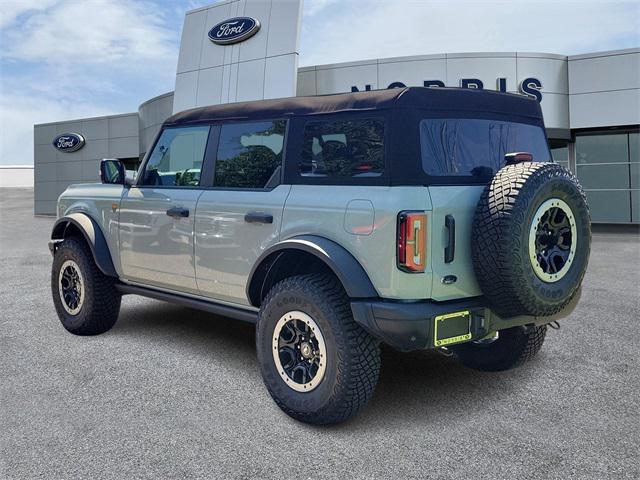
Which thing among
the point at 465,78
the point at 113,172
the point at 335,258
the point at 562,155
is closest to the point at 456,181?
the point at 335,258

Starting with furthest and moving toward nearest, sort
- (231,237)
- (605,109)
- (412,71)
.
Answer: (412,71) → (605,109) → (231,237)

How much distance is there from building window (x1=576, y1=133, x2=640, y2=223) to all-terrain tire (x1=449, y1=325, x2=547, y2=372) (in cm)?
1652

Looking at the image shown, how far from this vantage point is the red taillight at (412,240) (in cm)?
300

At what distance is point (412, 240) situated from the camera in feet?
9.86

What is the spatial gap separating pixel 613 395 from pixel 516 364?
68 centimetres

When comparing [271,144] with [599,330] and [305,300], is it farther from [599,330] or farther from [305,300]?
[599,330]

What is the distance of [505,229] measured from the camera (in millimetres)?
3012

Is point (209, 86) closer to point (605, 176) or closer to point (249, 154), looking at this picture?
point (605, 176)

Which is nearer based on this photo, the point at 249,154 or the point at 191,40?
the point at 249,154

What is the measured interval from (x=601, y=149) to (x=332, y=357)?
1921 centimetres

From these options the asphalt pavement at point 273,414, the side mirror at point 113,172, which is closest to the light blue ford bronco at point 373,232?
the asphalt pavement at point 273,414

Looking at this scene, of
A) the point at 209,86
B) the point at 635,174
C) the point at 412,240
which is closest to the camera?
the point at 412,240

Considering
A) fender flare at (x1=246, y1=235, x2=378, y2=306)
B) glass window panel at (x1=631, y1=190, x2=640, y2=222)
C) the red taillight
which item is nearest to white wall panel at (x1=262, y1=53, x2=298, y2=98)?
glass window panel at (x1=631, y1=190, x2=640, y2=222)

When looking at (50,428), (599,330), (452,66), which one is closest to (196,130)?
(50,428)
